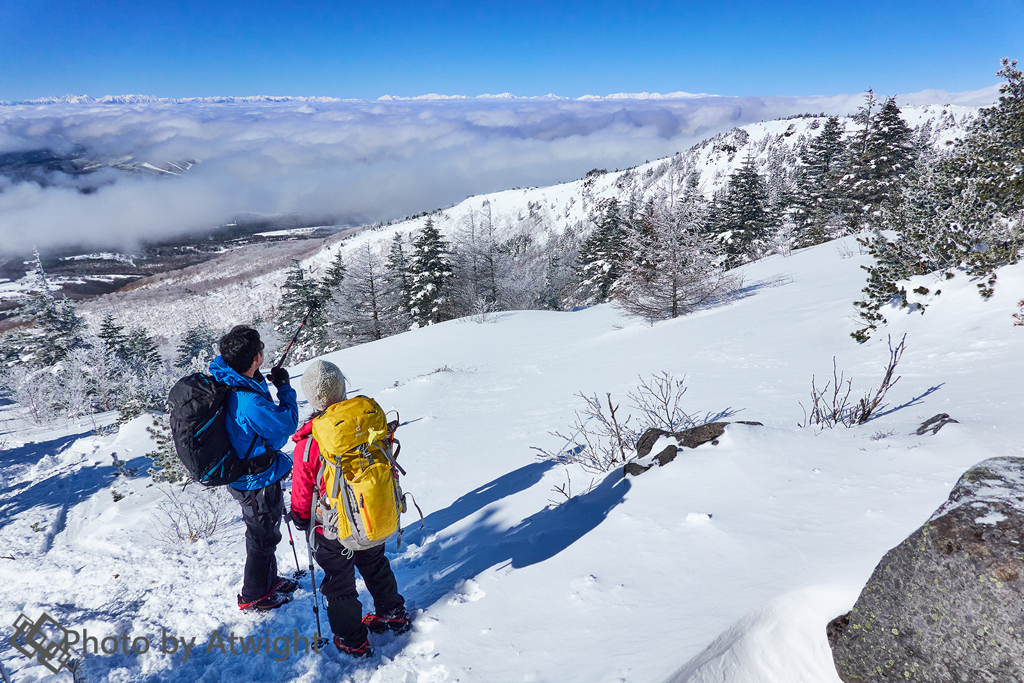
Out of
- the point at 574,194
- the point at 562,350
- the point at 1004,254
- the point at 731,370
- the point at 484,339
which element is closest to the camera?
the point at 1004,254

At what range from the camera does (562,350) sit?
520 inches

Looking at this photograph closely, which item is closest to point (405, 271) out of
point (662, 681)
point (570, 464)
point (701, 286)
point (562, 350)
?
point (562, 350)

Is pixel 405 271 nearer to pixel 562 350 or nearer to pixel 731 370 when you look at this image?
pixel 562 350

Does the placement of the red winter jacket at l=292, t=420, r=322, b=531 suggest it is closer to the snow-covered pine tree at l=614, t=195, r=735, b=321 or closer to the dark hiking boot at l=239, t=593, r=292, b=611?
the dark hiking boot at l=239, t=593, r=292, b=611

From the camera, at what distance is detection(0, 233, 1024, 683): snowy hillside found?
2098 millimetres

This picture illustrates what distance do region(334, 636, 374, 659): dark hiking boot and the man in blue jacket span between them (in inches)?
28.7

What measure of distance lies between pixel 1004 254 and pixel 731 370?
13.6 feet

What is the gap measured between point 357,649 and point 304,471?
104cm

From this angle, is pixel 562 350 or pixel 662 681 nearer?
pixel 662 681

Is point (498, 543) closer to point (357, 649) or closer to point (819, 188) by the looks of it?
point (357, 649)

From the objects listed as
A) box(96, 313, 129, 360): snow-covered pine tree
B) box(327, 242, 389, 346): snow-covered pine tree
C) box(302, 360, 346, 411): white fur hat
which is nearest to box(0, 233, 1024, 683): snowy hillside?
box(302, 360, 346, 411): white fur hat

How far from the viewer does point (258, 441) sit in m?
2.74

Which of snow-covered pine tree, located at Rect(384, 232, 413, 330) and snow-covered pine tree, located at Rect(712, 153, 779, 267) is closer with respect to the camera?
snow-covered pine tree, located at Rect(712, 153, 779, 267)

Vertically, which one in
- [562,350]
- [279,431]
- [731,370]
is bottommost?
[562,350]
